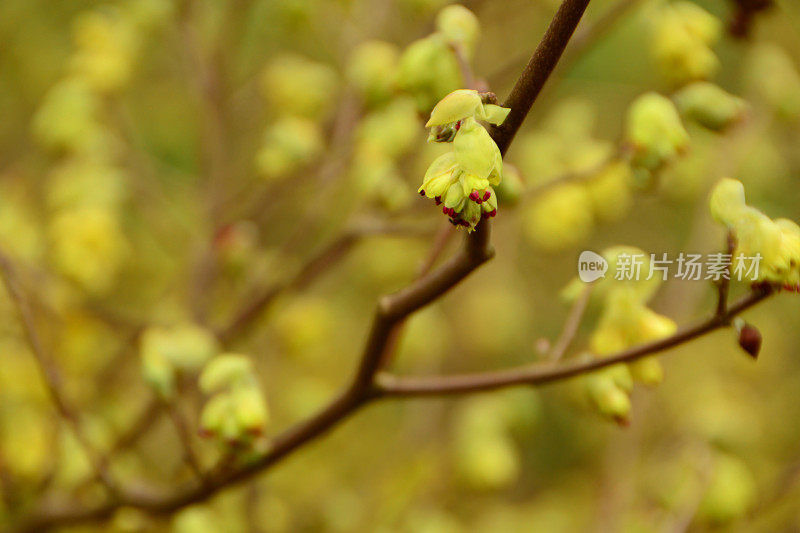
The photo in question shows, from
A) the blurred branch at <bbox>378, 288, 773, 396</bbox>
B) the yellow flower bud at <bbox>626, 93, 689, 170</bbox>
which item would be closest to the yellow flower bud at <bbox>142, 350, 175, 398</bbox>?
the blurred branch at <bbox>378, 288, 773, 396</bbox>

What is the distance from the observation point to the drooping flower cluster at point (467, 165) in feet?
1.25

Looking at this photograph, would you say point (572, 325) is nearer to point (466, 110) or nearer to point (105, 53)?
point (466, 110)

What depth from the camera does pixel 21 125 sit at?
5.21ft

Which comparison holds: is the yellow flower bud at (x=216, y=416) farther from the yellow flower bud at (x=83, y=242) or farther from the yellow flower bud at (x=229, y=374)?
the yellow flower bud at (x=83, y=242)

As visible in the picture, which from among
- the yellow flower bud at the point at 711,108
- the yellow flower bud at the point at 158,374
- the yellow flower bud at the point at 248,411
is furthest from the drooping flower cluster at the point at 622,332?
the yellow flower bud at the point at 158,374

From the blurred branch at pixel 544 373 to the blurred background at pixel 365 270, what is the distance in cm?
10

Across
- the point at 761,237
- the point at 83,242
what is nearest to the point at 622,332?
the point at 761,237

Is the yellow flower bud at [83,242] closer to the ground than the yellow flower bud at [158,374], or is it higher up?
closer to the ground

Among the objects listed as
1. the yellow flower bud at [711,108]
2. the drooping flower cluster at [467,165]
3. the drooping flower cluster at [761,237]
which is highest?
the drooping flower cluster at [467,165]

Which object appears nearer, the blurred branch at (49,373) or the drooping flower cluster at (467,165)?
the drooping flower cluster at (467,165)

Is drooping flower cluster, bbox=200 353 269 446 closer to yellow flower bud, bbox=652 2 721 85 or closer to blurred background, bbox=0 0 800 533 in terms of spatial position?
blurred background, bbox=0 0 800 533

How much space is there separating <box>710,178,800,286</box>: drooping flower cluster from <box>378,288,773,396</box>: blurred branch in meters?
0.02

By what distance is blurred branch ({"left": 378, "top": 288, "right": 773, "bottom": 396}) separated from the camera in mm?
470

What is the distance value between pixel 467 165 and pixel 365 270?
3.27ft
